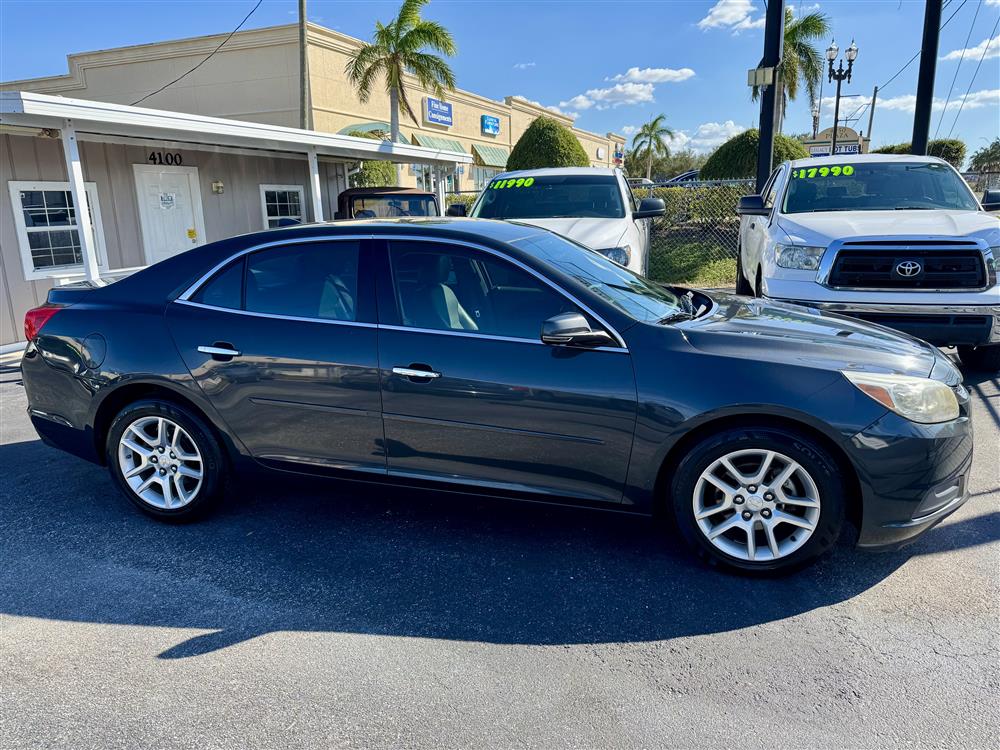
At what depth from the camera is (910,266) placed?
5.51 metres

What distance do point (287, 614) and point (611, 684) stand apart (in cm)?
142

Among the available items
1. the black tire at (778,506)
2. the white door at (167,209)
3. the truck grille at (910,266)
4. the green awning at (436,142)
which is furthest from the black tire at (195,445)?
the green awning at (436,142)

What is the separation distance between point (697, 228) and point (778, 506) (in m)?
12.8

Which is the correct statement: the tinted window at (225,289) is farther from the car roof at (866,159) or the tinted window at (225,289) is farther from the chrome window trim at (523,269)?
the car roof at (866,159)

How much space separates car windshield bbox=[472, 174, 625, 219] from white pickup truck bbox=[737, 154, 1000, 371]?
1905 mm

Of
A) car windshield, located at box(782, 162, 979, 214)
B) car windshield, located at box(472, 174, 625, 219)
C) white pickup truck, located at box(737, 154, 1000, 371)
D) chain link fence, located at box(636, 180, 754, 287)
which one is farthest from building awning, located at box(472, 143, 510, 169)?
white pickup truck, located at box(737, 154, 1000, 371)

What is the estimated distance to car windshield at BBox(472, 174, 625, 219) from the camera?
8.16m

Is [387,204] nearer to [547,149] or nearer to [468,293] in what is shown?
[547,149]

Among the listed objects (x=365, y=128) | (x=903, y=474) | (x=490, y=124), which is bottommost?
(x=903, y=474)

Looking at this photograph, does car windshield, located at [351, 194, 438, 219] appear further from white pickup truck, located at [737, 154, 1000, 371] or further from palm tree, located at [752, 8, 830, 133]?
palm tree, located at [752, 8, 830, 133]

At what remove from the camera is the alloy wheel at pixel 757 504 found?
121 inches

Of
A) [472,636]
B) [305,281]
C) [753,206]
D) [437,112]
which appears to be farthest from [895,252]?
[437,112]

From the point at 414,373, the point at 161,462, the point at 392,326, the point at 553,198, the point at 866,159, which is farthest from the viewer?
the point at 553,198

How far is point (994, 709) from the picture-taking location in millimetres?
2367
